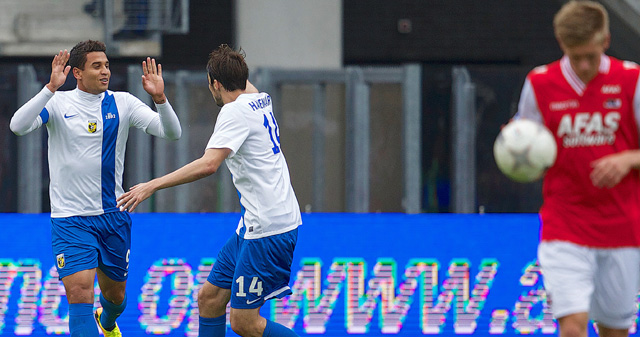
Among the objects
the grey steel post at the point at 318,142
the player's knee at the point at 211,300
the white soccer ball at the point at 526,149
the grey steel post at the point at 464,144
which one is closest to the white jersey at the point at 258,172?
the player's knee at the point at 211,300

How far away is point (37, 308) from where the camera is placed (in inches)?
258

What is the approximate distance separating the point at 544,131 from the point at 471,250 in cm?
287

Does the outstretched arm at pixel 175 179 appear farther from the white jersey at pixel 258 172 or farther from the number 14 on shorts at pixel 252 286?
the number 14 on shorts at pixel 252 286

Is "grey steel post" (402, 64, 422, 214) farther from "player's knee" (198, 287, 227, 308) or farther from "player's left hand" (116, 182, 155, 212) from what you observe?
"player's left hand" (116, 182, 155, 212)

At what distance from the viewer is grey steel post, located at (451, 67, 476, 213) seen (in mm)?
9055

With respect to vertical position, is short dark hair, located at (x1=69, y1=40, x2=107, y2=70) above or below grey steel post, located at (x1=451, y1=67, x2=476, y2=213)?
above

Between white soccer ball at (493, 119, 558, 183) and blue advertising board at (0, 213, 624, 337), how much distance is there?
2.70 metres

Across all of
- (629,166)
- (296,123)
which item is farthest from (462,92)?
(629,166)

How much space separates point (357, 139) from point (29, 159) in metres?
3.10

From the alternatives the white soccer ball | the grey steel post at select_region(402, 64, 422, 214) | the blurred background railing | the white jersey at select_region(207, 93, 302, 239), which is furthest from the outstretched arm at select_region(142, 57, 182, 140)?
the grey steel post at select_region(402, 64, 422, 214)

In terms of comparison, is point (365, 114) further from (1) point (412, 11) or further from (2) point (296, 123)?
(1) point (412, 11)

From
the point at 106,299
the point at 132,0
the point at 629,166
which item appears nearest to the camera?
the point at 629,166

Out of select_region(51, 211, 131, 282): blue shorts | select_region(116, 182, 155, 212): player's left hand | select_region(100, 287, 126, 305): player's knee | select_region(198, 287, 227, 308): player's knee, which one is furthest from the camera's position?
select_region(100, 287, 126, 305): player's knee

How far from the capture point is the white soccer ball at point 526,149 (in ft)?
12.6
